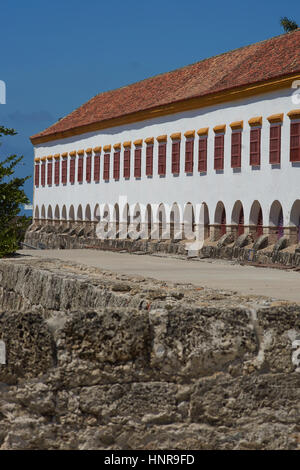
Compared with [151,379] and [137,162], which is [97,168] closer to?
[137,162]

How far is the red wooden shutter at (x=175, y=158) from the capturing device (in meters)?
45.0

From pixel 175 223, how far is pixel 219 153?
4.54m

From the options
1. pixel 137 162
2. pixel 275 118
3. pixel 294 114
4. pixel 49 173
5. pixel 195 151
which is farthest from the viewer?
pixel 49 173

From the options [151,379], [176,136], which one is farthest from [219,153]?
[151,379]

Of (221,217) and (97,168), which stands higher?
(97,168)

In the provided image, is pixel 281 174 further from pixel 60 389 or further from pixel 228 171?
pixel 60 389

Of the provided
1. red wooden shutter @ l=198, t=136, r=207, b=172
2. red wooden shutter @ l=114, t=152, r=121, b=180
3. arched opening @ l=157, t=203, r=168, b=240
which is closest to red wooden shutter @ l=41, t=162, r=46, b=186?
red wooden shutter @ l=114, t=152, r=121, b=180

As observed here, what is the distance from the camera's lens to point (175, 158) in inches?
1788

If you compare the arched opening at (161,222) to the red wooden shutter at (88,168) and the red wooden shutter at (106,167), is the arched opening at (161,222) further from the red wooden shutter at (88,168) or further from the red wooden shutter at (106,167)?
the red wooden shutter at (88,168)

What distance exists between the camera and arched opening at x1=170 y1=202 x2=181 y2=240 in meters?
43.8

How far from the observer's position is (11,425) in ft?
16.9

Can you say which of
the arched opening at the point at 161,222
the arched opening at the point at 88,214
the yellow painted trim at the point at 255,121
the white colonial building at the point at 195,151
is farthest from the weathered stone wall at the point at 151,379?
the arched opening at the point at 88,214

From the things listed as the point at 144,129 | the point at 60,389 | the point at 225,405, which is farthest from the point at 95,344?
the point at 144,129

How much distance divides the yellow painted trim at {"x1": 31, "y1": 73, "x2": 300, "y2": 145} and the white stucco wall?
24 cm
